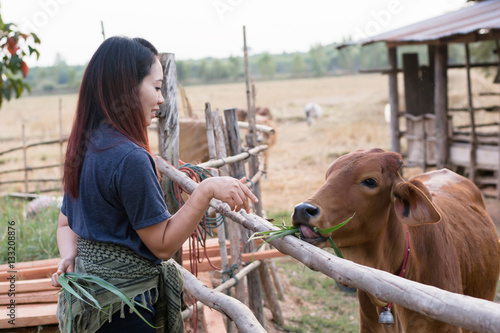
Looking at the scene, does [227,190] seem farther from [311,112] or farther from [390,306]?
[311,112]

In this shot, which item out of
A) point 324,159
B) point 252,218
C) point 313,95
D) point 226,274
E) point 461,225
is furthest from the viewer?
point 313,95

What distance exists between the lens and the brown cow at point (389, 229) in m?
2.51

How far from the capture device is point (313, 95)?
53719mm

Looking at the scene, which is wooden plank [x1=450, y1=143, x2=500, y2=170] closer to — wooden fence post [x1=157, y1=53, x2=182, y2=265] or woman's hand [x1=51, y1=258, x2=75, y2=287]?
wooden fence post [x1=157, y1=53, x2=182, y2=265]

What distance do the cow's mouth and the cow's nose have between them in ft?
0.10

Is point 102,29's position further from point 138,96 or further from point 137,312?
point 137,312

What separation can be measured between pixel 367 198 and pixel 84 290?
140 centimetres

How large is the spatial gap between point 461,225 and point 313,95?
50937 mm

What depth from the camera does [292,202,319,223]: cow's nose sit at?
2.27 metres

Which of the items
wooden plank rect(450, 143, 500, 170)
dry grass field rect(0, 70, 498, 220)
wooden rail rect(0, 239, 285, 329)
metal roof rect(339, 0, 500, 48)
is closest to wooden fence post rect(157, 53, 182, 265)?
wooden rail rect(0, 239, 285, 329)

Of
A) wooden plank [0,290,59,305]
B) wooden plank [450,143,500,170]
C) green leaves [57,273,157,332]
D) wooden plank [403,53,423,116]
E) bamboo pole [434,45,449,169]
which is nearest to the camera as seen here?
green leaves [57,273,157,332]

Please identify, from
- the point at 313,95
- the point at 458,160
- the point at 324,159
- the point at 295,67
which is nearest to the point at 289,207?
the point at 458,160

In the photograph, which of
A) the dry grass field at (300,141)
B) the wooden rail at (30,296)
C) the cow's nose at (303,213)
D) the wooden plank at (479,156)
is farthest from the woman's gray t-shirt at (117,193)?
the wooden plank at (479,156)

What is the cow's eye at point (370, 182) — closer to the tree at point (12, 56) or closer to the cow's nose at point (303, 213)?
the cow's nose at point (303, 213)
